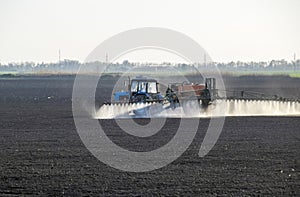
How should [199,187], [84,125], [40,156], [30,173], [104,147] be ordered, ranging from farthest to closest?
[84,125] → [104,147] → [40,156] → [30,173] → [199,187]

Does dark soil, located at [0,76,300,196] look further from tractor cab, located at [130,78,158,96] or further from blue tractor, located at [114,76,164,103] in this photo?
tractor cab, located at [130,78,158,96]

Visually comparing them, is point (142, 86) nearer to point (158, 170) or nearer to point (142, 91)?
point (142, 91)

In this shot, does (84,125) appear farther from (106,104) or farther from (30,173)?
(30,173)

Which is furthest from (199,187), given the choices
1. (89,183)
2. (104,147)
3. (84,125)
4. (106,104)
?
(106,104)

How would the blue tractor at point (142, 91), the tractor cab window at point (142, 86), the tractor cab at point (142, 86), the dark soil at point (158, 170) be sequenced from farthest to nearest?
the tractor cab window at point (142, 86)
the tractor cab at point (142, 86)
the blue tractor at point (142, 91)
the dark soil at point (158, 170)

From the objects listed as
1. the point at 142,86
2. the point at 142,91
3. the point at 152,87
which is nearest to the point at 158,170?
the point at 142,91

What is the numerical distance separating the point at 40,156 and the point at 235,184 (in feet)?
20.8

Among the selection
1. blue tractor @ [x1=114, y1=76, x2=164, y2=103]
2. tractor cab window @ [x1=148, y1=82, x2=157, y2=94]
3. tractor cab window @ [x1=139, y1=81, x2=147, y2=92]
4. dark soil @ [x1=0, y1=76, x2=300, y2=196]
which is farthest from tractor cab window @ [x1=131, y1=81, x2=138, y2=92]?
dark soil @ [x1=0, y1=76, x2=300, y2=196]

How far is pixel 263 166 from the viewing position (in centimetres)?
1781

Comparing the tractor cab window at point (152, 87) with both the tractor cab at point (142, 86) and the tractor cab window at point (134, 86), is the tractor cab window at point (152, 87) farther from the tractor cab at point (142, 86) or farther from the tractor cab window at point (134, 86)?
the tractor cab window at point (134, 86)

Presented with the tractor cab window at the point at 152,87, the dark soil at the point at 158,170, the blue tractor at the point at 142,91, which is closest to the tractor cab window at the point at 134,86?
the blue tractor at the point at 142,91

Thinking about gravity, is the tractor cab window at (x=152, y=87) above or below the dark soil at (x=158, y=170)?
above

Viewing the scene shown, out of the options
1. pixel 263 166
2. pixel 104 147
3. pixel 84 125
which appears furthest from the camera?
pixel 84 125

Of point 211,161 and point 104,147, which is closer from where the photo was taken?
point 211,161
